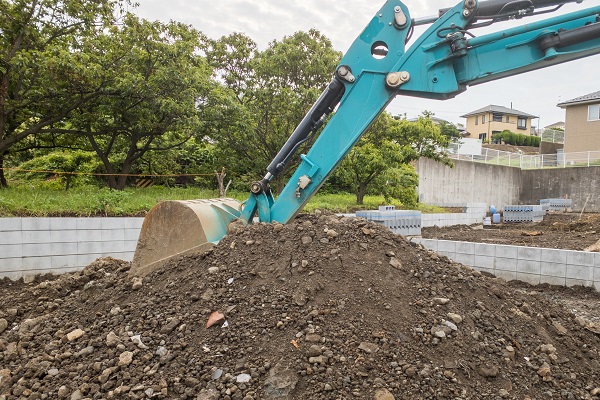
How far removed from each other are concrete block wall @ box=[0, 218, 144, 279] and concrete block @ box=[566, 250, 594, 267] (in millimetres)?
5768

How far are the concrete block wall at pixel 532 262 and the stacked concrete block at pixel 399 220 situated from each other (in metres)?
1.15

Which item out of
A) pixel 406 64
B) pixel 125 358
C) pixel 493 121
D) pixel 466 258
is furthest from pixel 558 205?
pixel 493 121

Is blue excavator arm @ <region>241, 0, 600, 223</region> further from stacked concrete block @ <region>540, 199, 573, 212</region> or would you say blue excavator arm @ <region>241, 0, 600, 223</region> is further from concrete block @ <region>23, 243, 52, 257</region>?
stacked concrete block @ <region>540, 199, 573, 212</region>

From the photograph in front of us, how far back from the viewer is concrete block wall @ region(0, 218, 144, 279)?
5.24m

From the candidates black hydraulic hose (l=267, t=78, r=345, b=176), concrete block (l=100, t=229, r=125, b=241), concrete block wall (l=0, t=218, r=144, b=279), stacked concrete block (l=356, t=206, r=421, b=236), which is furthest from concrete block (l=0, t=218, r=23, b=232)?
stacked concrete block (l=356, t=206, r=421, b=236)

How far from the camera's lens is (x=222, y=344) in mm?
2262

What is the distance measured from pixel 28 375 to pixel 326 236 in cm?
193

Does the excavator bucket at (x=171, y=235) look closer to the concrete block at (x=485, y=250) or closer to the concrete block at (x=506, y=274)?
the concrete block at (x=485, y=250)

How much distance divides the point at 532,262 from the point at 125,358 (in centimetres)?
503

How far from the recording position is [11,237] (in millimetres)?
5230

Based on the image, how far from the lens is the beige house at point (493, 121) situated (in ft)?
127

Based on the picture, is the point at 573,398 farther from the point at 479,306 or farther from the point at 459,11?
the point at 459,11

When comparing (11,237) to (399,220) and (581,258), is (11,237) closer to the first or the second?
(399,220)

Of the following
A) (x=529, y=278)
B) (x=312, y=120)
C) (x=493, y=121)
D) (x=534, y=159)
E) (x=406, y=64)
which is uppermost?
(x=493, y=121)
